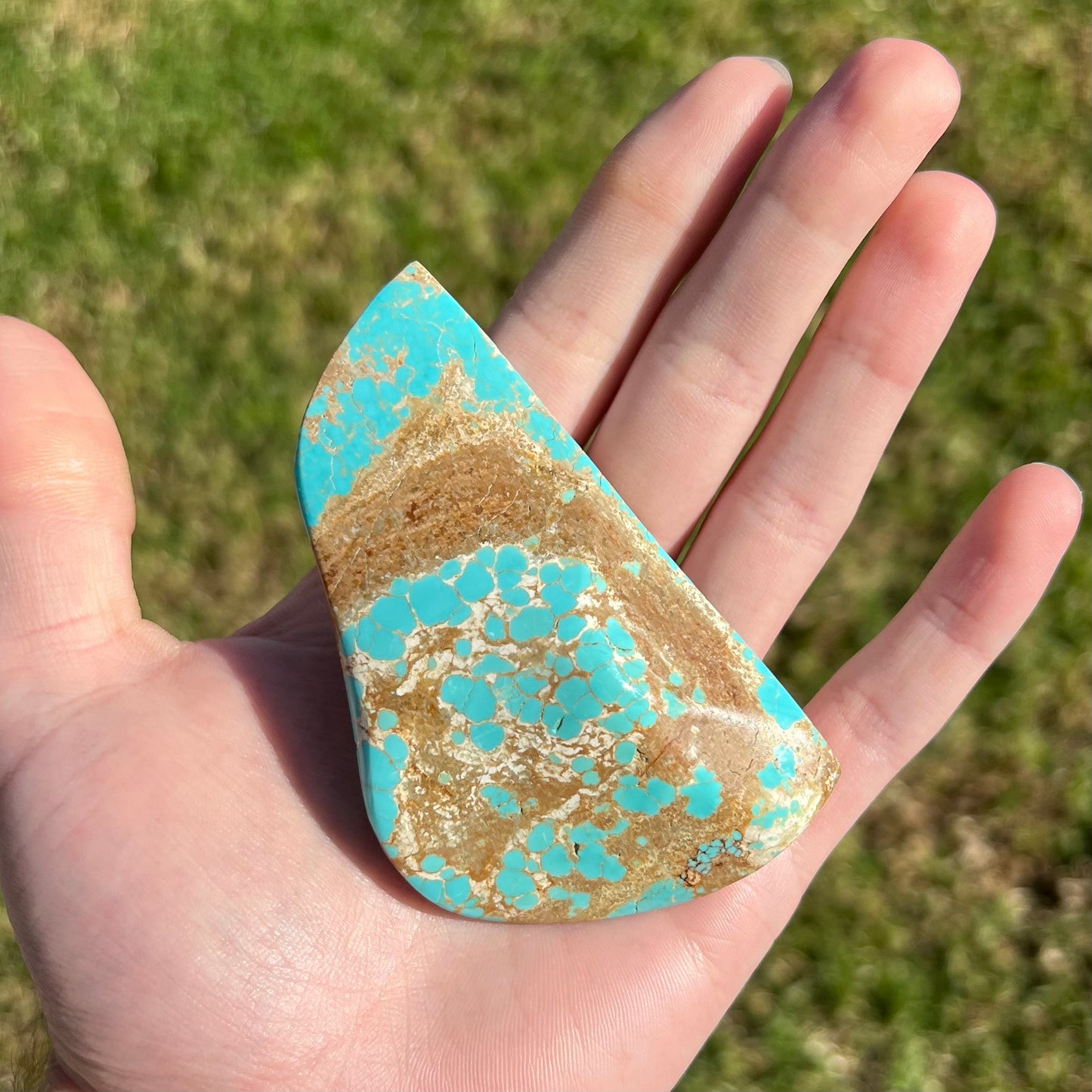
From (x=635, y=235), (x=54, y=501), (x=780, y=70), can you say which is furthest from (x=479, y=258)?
(x=54, y=501)

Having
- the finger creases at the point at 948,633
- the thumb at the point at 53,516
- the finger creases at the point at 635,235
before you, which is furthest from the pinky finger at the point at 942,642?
the thumb at the point at 53,516

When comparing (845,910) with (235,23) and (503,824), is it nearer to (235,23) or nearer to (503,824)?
(503,824)

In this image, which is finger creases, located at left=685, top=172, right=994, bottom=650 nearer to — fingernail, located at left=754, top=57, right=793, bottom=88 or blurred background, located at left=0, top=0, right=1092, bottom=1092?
fingernail, located at left=754, top=57, right=793, bottom=88

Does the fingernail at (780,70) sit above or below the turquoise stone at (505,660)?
above

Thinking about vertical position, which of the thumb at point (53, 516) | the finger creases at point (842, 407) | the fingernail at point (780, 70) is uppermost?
the fingernail at point (780, 70)

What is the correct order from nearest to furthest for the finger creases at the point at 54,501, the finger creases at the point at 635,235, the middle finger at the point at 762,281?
the finger creases at the point at 54,501 → the middle finger at the point at 762,281 → the finger creases at the point at 635,235

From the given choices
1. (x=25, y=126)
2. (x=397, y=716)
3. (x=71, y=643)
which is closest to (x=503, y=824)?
(x=397, y=716)

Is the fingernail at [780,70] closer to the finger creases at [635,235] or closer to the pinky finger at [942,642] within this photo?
the finger creases at [635,235]
